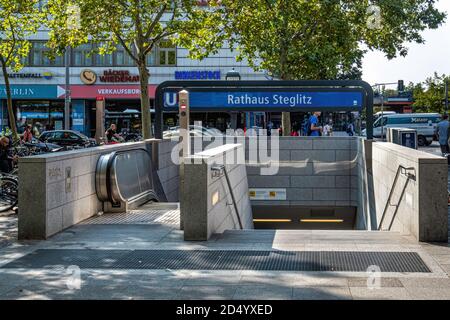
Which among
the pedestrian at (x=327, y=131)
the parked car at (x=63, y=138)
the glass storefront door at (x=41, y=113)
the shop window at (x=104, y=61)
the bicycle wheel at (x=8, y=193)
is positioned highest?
the shop window at (x=104, y=61)

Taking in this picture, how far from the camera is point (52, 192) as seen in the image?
9.17 meters

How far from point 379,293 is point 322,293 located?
1.59 ft

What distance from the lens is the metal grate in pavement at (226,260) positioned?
276 inches

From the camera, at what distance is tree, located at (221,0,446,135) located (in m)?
28.5

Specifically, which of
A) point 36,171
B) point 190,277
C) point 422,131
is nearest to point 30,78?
point 422,131

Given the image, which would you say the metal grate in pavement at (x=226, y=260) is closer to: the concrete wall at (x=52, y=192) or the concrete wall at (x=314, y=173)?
the concrete wall at (x=52, y=192)

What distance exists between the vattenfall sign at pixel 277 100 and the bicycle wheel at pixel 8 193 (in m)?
5.09

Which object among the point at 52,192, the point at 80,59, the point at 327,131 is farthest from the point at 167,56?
the point at 52,192

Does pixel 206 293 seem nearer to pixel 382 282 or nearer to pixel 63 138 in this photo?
pixel 382 282

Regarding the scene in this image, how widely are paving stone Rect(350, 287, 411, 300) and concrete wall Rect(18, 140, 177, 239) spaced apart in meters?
4.57

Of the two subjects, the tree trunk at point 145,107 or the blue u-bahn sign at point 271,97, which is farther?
the tree trunk at point 145,107

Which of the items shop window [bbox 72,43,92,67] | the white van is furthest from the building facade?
the white van

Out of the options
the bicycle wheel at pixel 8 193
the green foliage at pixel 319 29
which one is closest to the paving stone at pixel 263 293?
the bicycle wheel at pixel 8 193
